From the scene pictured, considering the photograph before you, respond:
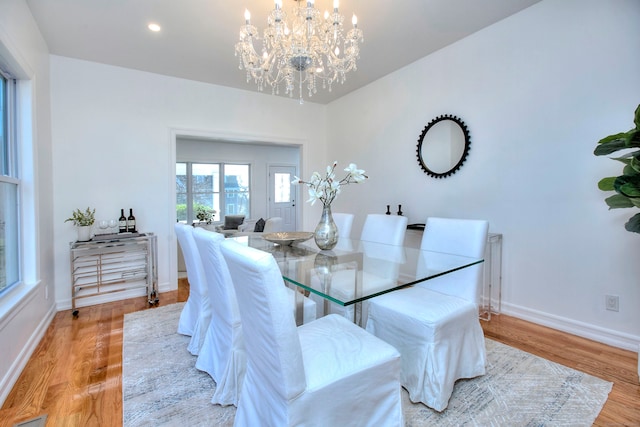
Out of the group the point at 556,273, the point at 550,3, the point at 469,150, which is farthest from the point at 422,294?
the point at 550,3

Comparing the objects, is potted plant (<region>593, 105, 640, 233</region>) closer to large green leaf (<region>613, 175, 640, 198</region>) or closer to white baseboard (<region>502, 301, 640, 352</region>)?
large green leaf (<region>613, 175, 640, 198</region>)

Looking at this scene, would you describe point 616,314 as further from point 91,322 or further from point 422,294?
point 91,322

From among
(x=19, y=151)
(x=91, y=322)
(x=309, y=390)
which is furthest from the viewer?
(x=91, y=322)

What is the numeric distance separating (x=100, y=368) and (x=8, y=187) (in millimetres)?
1490

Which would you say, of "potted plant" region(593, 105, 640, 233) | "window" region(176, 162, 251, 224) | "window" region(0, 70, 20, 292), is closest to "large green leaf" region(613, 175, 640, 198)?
"potted plant" region(593, 105, 640, 233)

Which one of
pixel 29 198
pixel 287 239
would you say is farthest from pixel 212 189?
pixel 287 239

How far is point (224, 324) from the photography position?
181cm

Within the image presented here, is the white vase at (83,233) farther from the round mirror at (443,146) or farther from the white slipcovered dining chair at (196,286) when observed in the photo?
the round mirror at (443,146)

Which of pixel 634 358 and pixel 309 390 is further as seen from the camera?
pixel 634 358

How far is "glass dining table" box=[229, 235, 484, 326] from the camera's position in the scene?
150 cm

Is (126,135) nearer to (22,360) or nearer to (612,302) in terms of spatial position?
(22,360)

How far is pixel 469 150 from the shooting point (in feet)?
10.2

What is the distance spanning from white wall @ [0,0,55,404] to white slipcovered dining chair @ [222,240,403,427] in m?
1.68

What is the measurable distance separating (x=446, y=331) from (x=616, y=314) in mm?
1600
